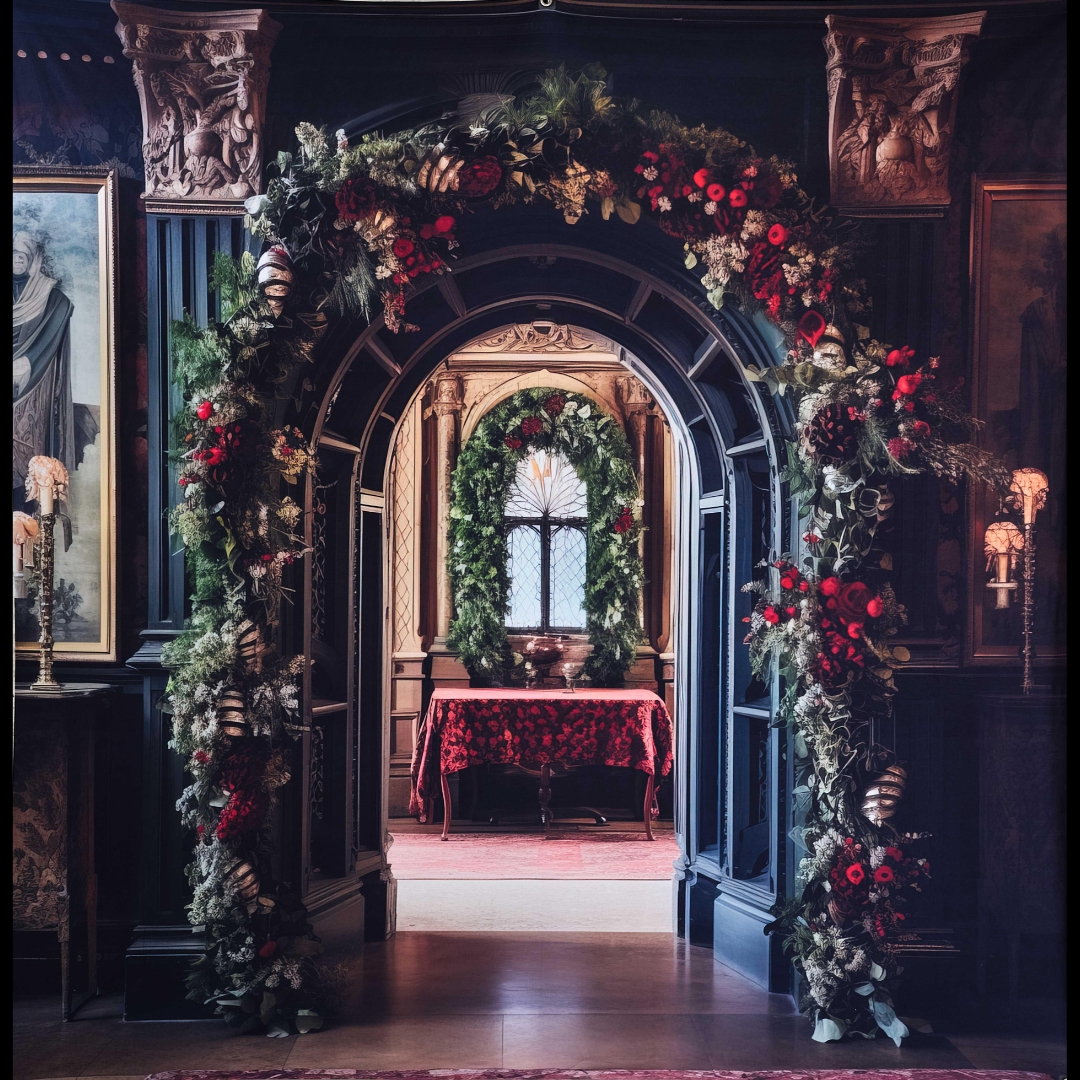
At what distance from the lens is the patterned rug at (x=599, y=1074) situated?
3.21m

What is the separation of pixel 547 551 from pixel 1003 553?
4.22 m

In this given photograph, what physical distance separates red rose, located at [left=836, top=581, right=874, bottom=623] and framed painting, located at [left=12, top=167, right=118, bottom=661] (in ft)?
8.36

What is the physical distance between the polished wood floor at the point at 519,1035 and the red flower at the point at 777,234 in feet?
8.66

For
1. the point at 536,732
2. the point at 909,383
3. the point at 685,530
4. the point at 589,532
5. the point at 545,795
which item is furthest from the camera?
the point at 589,532

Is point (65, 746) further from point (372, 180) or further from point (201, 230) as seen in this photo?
point (372, 180)

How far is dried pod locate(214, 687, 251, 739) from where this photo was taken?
11.6 feet

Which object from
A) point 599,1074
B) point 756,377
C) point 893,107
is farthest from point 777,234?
point 599,1074

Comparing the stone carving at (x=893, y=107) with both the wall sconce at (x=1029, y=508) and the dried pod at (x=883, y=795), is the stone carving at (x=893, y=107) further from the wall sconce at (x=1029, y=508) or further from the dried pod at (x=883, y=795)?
the dried pod at (x=883, y=795)

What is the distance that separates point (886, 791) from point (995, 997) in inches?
35.4

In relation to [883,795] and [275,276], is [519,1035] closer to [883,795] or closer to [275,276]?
[883,795]

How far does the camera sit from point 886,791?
11.6 ft

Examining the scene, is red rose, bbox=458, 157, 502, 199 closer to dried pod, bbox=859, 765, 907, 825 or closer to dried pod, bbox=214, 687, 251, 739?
dried pod, bbox=214, 687, 251, 739

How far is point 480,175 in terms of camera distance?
138 inches

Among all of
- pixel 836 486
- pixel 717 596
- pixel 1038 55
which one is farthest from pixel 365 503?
pixel 1038 55
